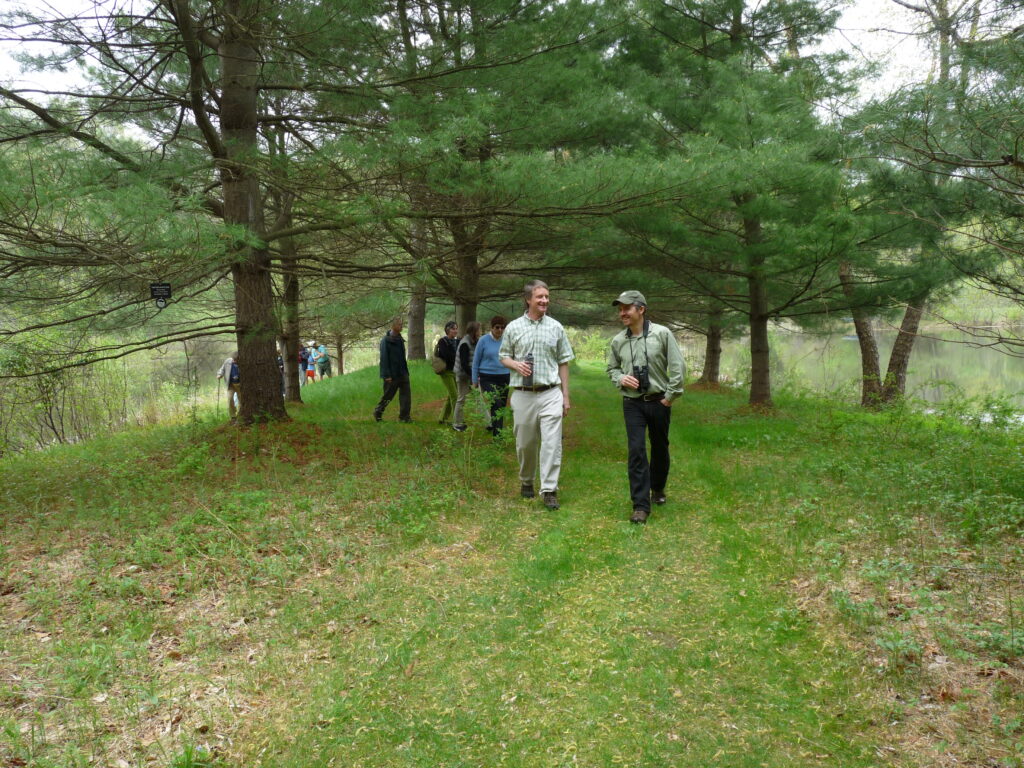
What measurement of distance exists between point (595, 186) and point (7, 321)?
6.36 metres

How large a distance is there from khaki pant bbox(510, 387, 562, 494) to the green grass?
0.42 metres

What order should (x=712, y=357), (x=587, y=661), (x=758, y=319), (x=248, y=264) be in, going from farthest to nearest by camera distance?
1. (x=712, y=357)
2. (x=758, y=319)
3. (x=248, y=264)
4. (x=587, y=661)

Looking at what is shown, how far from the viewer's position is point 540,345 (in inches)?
204

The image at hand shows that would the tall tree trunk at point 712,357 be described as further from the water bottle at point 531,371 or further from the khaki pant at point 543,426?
the water bottle at point 531,371

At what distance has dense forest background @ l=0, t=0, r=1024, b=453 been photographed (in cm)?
434

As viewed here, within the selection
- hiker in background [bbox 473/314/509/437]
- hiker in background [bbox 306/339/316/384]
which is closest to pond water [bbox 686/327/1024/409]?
hiker in background [bbox 473/314/509/437]

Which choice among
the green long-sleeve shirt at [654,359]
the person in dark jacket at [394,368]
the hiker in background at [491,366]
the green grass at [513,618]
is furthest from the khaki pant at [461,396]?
the green long-sleeve shirt at [654,359]

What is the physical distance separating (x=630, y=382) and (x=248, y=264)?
5.19 meters

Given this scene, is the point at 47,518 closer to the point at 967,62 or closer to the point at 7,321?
the point at 7,321

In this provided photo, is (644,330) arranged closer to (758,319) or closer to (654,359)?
(654,359)

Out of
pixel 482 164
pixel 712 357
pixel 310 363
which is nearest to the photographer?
pixel 482 164

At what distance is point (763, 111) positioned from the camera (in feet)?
25.2

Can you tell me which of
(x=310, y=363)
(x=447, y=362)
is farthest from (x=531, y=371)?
(x=310, y=363)

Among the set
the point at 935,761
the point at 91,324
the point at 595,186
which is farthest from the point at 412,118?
the point at 935,761
